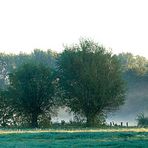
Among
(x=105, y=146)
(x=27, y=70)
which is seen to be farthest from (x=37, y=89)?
(x=105, y=146)

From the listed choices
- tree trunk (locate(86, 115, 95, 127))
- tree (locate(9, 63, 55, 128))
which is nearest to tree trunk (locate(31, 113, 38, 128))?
tree (locate(9, 63, 55, 128))

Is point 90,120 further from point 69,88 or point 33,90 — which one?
point 33,90

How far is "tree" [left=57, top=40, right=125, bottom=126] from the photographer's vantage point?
267 feet

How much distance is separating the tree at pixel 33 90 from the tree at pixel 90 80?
2.38m

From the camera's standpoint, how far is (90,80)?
81500 mm

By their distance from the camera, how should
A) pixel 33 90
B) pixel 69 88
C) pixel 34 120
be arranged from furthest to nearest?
pixel 34 120
pixel 33 90
pixel 69 88

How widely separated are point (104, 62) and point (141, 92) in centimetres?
5390

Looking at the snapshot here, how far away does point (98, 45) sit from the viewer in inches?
3317

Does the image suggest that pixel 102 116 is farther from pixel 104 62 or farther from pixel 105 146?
pixel 105 146

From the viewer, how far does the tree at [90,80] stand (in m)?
81.5

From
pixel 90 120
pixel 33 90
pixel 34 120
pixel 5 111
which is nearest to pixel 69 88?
pixel 33 90

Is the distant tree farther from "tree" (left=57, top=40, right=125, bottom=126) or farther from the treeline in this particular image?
"tree" (left=57, top=40, right=125, bottom=126)

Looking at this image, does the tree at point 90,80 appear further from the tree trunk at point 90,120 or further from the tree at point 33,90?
the tree at point 33,90

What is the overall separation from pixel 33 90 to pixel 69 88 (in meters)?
5.27
